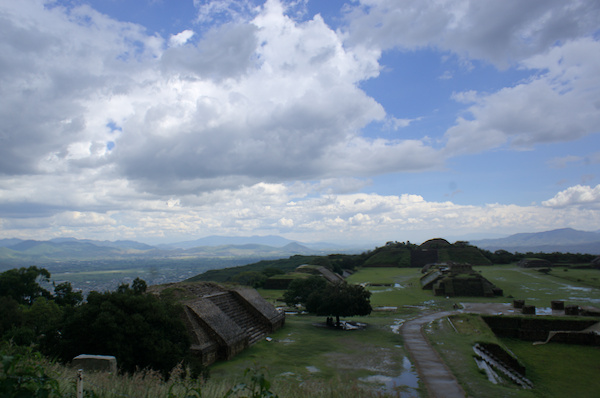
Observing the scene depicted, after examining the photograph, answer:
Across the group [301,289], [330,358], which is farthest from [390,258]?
[330,358]

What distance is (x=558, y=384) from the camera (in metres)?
15.3

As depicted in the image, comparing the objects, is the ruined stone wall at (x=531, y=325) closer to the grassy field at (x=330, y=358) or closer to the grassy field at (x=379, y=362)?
the grassy field at (x=379, y=362)

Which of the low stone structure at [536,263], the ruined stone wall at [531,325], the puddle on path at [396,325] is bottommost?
the ruined stone wall at [531,325]

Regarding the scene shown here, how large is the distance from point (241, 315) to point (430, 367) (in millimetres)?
10494

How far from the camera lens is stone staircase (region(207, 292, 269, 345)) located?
774 inches

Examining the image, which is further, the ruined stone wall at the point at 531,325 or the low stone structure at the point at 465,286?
the low stone structure at the point at 465,286

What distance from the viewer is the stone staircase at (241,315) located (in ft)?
64.5

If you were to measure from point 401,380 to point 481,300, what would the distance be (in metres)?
27.9

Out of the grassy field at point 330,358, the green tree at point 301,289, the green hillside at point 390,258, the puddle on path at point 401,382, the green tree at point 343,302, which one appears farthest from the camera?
the green hillside at point 390,258

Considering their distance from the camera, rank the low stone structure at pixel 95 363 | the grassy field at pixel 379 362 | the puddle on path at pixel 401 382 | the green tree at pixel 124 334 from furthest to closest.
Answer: the puddle on path at pixel 401 382 → the green tree at pixel 124 334 → the grassy field at pixel 379 362 → the low stone structure at pixel 95 363

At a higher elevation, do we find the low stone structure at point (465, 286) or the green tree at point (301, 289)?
the green tree at point (301, 289)

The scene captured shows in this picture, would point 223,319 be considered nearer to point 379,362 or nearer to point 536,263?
point 379,362

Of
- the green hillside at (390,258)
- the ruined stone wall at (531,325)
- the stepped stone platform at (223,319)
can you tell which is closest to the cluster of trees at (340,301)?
the stepped stone platform at (223,319)

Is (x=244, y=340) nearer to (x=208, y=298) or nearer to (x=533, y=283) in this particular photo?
(x=208, y=298)
